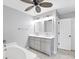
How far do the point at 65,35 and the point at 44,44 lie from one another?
1.64 metres

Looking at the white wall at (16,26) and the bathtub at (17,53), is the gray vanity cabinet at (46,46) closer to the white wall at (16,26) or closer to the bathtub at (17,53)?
A: the bathtub at (17,53)

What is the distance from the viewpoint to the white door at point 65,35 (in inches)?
184

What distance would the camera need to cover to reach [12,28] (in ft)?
16.4

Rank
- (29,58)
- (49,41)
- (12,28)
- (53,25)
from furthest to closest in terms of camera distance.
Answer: (12,28), (53,25), (49,41), (29,58)

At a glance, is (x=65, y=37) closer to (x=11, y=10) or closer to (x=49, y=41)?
(x=49, y=41)

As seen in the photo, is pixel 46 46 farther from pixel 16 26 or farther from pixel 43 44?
pixel 16 26

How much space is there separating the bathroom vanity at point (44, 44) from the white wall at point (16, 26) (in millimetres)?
887

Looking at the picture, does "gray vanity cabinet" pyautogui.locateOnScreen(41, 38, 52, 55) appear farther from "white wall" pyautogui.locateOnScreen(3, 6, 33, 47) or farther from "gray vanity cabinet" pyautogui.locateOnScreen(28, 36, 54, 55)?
"white wall" pyautogui.locateOnScreen(3, 6, 33, 47)

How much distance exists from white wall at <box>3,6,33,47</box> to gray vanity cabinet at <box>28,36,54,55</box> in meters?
0.81

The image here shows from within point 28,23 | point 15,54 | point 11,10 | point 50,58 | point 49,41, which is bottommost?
point 50,58

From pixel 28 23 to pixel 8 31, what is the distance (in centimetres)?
165

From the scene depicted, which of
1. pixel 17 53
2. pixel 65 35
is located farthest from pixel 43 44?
pixel 17 53

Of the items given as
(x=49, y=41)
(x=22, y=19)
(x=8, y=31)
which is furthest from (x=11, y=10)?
(x=49, y=41)

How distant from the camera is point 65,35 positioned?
188 inches
